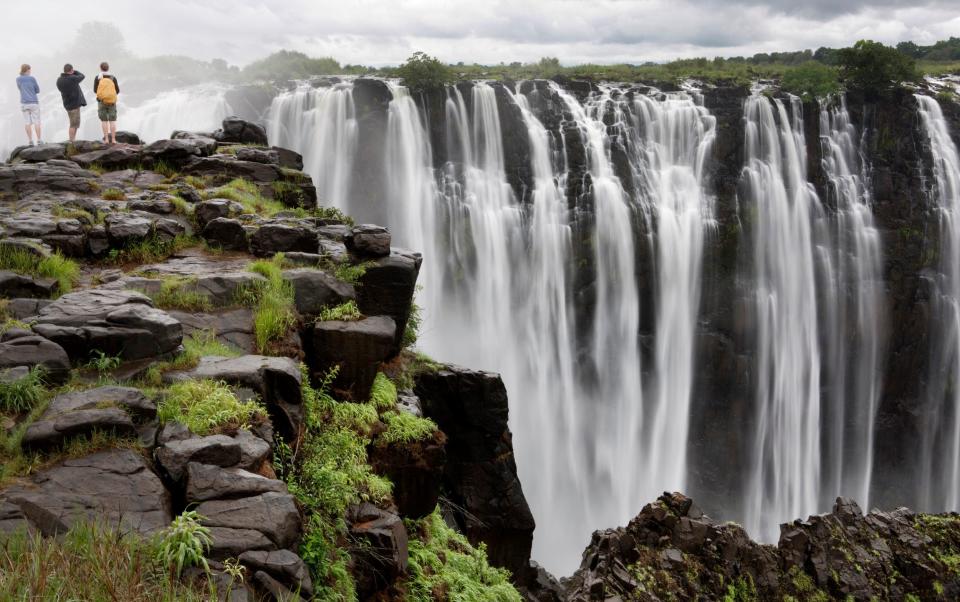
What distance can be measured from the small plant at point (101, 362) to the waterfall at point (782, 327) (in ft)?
76.4

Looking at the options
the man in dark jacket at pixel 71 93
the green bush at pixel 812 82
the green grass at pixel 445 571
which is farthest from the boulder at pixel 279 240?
the green bush at pixel 812 82

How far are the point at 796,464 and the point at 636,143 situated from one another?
45.7 ft

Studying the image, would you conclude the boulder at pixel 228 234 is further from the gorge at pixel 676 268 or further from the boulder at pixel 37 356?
the gorge at pixel 676 268

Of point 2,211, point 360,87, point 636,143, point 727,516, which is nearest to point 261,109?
point 360,87

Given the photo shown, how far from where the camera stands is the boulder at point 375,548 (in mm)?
5879

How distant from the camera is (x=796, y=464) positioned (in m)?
24.9

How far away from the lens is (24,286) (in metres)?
7.57

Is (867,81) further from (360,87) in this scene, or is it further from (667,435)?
(360,87)

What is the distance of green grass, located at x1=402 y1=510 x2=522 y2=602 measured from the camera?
6.61m

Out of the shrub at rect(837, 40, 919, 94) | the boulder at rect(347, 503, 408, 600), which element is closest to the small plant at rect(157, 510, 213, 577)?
the boulder at rect(347, 503, 408, 600)

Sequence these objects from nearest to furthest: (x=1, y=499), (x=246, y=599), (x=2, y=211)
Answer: (x=246, y=599) < (x=1, y=499) < (x=2, y=211)

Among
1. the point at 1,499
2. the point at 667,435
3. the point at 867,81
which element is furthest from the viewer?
the point at 867,81

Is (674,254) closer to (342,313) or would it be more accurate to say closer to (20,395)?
(342,313)

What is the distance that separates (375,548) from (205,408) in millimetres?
2005
